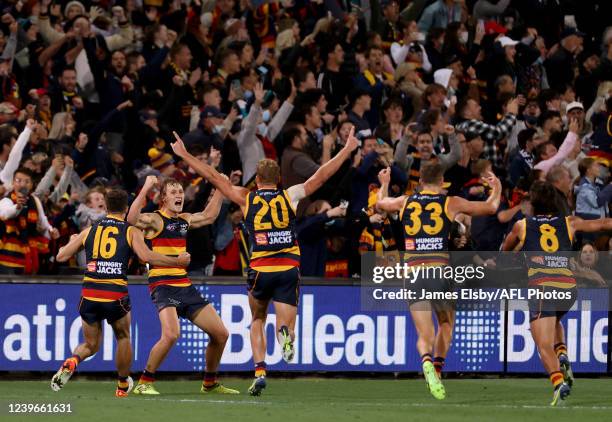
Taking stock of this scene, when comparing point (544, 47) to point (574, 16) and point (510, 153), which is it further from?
point (510, 153)

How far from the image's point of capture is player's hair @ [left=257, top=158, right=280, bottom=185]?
14.7 m

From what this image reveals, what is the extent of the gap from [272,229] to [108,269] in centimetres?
173

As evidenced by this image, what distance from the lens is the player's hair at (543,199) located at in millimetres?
14688

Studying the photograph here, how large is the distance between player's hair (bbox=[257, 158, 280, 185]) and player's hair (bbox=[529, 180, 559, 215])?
268cm

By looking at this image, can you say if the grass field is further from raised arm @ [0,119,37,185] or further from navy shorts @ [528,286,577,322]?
raised arm @ [0,119,37,185]

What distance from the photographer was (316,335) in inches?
680

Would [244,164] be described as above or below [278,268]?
above

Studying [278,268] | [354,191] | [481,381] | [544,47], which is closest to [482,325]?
[481,381]

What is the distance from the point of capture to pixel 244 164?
19.9 meters

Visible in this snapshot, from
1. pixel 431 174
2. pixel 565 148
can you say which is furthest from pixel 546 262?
pixel 565 148

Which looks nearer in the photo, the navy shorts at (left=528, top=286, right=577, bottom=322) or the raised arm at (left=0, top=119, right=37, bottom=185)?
the navy shorts at (left=528, top=286, right=577, bottom=322)

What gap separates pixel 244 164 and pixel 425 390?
16.8 ft

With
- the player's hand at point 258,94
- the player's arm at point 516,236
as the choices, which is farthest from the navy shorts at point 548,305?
the player's hand at point 258,94

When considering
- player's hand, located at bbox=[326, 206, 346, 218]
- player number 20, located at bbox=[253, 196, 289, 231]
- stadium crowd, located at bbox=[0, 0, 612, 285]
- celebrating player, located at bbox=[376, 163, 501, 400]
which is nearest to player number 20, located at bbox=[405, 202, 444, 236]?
celebrating player, located at bbox=[376, 163, 501, 400]
